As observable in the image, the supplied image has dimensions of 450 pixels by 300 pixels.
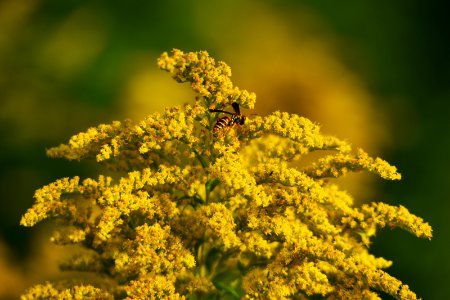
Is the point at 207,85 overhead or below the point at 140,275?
overhead

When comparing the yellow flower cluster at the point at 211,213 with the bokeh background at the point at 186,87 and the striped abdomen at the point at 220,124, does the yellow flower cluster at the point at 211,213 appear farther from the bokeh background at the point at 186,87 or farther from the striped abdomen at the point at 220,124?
the bokeh background at the point at 186,87

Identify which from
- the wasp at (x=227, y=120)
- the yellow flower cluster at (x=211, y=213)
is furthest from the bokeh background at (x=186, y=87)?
the wasp at (x=227, y=120)

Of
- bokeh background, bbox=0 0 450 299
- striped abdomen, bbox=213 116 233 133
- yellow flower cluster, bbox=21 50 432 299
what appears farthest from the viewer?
bokeh background, bbox=0 0 450 299

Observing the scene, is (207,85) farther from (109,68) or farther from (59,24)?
(59,24)

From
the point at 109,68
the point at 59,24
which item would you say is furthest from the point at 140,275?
the point at 59,24

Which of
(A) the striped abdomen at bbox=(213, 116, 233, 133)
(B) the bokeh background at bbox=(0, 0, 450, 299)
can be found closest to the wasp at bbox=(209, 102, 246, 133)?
(A) the striped abdomen at bbox=(213, 116, 233, 133)


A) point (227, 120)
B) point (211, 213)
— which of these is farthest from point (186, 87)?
point (211, 213)

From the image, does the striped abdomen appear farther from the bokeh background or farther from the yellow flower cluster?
the bokeh background
